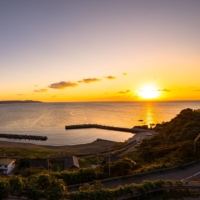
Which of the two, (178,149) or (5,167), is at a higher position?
(178,149)

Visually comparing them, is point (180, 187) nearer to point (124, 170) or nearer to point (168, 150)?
point (124, 170)

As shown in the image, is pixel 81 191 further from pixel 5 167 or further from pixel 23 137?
pixel 23 137

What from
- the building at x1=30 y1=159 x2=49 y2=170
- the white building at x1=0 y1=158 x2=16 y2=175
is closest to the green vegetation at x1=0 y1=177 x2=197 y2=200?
the building at x1=30 y1=159 x2=49 y2=170

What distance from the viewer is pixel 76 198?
35.5ft

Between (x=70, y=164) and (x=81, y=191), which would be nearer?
(x=81, y=191)

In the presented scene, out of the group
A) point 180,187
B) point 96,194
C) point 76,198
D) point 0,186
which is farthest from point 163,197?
point 0,186

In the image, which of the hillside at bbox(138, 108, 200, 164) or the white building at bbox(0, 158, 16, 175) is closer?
the hillside at bbox(138, 108, 200, 164)

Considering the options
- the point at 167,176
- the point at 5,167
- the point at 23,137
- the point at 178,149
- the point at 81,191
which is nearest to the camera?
the point at 81,191

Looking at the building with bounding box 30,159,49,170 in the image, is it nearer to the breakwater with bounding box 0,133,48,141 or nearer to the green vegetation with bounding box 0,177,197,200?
the green vegetation with bounding box 0,177,197,200

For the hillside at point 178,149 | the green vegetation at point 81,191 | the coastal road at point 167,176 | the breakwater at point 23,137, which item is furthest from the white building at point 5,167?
the breakwater at point 23,137

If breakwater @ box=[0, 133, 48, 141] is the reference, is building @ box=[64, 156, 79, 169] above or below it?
above

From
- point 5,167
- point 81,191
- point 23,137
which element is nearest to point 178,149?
point 81,191

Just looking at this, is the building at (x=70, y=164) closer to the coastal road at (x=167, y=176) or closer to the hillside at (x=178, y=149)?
the hillside at (x=178, y=149)

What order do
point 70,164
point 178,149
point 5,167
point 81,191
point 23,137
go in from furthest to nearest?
point 23,137 → point 70,164 → point 5,167 → point 178,149 → point 81,191
